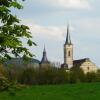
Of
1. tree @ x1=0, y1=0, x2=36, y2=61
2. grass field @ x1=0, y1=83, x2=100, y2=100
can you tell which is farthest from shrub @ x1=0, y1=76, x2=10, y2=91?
grass field @ x1=0, y1=83, x2=100, y2=100

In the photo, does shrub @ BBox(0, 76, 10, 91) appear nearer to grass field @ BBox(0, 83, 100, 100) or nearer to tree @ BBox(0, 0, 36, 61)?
tree @ BBox(0, 0, 36, 61)

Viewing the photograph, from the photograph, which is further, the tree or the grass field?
the grass field

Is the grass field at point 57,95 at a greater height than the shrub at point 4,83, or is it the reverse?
the grass field at point 57,95

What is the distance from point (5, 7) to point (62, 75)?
2789 inches

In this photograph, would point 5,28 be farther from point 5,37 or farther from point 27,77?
point 27,77

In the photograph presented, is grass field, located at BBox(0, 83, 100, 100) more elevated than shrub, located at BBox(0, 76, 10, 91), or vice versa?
grass field, located at BBox(0, 83, 100, 100)

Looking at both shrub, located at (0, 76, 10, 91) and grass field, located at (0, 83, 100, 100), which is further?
grass field, located at (0, 83, 100, 100)

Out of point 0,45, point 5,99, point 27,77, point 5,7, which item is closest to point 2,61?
point 0,45

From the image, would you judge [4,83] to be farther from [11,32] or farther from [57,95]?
[57,95]

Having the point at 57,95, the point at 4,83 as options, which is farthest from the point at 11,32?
the point at 57,95

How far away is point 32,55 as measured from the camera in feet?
26.1

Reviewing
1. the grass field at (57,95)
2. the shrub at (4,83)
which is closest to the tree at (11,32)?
the shrub at (4,83)

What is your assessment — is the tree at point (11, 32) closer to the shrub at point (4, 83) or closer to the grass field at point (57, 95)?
the shrub at point (4, 83)

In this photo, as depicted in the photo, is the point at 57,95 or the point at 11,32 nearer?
the point at 11,32
